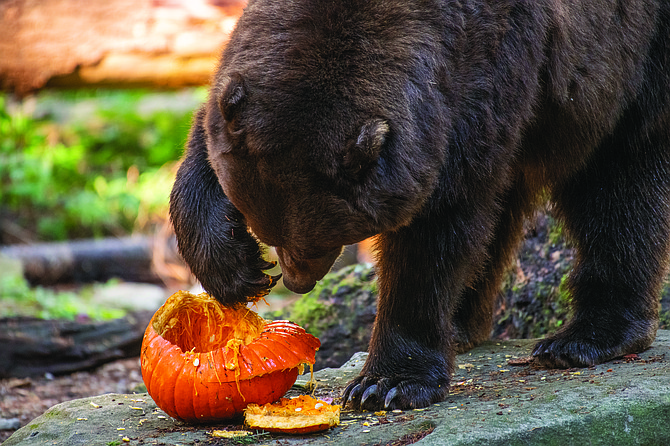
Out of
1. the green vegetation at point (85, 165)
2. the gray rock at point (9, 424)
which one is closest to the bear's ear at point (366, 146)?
the gray rock at point (9, 424)

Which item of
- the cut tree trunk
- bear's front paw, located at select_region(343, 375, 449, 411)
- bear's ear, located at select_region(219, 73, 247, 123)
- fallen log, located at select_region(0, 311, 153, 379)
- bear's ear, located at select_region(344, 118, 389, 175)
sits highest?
the cut tree trunk

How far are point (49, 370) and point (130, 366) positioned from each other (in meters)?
0.73

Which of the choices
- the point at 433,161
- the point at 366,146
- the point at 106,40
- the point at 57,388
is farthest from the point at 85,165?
the point at 366,146

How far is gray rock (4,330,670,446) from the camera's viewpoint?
275cm

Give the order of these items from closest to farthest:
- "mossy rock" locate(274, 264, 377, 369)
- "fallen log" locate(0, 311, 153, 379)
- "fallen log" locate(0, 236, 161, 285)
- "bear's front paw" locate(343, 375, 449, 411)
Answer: "bear's front paw" locate(343, 375, 449, 411) < "mossy rock" locate(274, 264, 377, 369) < "fallen log" locate(0, 311, 153, 379) < "fallen log" locate(0, 236, 161, 285)

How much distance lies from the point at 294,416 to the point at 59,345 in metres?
3.48

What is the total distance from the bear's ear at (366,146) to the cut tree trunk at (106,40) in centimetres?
522

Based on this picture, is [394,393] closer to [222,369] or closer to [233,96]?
[222,369]

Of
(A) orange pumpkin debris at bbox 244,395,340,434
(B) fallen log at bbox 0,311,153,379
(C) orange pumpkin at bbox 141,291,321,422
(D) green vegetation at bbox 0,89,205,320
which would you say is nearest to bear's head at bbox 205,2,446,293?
(C) orange pumpkin at bbox 141,291,321,422

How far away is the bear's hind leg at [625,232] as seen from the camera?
413 cm

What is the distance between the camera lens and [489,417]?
9.43 ft

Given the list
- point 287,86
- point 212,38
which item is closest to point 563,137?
point 287,86

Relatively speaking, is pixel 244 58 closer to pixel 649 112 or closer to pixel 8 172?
→ pixel 649 112

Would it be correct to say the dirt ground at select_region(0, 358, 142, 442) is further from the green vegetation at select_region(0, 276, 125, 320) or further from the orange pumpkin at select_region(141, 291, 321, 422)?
the orange pumpkin at select_region(141, 291, 321, 422)
